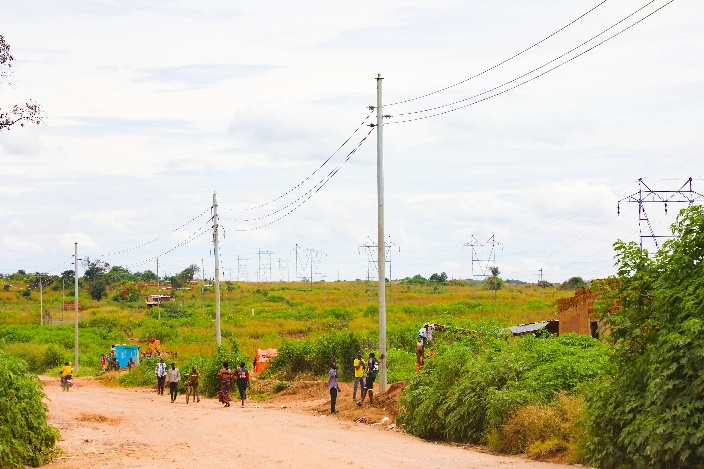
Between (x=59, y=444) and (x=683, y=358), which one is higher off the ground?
(x=683, y=358)

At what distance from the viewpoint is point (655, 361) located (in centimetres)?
1455

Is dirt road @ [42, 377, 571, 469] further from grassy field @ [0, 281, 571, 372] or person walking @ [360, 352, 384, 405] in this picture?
grassy field @ [0, 281, 571, 372]

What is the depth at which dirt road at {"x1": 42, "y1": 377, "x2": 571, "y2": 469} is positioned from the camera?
18688 millimetres

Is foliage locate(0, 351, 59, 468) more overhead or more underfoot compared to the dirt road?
more overhead

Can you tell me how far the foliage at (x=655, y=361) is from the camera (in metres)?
13.7

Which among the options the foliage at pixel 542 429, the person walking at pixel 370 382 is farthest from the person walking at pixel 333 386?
the foliage at pixel 542 429

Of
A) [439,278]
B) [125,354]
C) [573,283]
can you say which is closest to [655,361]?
[125,354]

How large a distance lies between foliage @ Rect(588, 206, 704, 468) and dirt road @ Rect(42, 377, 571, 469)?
6.16 ft

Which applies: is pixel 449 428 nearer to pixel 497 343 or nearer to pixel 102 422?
pixel 497 343

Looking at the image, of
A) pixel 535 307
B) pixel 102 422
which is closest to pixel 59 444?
pixel 102 422

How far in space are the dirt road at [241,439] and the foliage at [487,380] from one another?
28.8 inches

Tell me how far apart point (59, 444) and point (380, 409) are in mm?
10517

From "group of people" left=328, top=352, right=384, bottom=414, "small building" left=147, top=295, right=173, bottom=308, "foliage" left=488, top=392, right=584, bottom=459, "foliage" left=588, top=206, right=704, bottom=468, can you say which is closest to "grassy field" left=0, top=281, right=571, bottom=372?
"small building" left=147, top=295, right=173, bottom=308

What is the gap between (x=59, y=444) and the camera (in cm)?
2264
